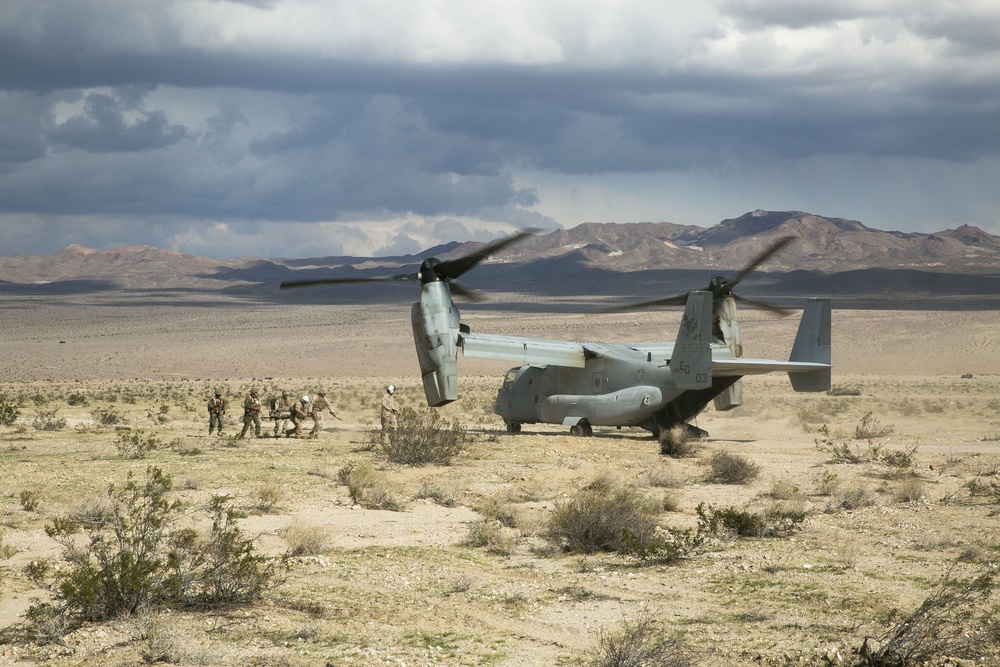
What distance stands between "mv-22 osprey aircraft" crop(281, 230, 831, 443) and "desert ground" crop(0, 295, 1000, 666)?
47.8 inches

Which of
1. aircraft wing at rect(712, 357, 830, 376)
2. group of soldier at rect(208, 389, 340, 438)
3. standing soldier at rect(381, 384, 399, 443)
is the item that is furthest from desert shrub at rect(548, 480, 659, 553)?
group of soldier at rect(208, 389, 340, 438)

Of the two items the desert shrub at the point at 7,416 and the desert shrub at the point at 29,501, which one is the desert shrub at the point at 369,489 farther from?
the desert shrub at the point at 7,416

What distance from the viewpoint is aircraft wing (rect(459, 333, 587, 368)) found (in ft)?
91.4

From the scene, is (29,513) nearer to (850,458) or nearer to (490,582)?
(490,582)

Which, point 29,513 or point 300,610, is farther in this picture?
point 29,513

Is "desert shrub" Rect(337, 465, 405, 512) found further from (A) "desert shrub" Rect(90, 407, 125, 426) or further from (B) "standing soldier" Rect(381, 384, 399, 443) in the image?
(A) "desert shrub" Rect(90, 407, 125, 426)

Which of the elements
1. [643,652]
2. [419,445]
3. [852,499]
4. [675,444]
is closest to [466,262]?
[419,445]

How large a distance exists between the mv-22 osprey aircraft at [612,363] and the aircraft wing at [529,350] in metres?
0.03

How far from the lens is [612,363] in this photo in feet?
93.4

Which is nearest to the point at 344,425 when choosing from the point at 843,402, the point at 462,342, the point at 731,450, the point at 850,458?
the point at 462,342

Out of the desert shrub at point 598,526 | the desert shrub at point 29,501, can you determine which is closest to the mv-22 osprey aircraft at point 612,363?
the desert shrub at point 29,501

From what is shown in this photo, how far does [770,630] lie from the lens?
32.7 feet

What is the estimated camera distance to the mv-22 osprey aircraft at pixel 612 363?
25.4m

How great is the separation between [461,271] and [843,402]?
25298 millimetres
